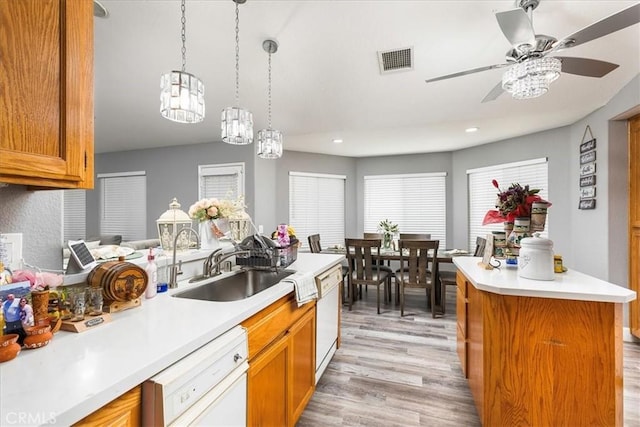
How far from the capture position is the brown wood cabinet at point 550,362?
140 cm

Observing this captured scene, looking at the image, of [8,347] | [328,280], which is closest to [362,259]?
[328,280]

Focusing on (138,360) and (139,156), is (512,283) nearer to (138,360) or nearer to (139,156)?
(138,360)

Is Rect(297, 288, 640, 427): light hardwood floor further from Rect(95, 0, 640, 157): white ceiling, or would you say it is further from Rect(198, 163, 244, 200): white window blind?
Rect(198, 163, 244, 200): white window blind

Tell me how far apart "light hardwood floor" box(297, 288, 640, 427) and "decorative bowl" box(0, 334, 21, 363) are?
1561 millimetres

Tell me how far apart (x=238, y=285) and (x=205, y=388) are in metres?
1.06

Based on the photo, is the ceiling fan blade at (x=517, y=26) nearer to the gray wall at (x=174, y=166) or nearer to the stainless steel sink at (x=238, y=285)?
the stainless steel sink at (x=238, y=285)

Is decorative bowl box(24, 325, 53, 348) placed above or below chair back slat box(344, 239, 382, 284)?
above

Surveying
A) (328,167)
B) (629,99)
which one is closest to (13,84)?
(629,99)

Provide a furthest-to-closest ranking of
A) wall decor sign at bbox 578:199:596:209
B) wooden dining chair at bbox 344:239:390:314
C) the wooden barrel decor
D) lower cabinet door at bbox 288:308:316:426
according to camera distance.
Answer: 1. wooden dining chair at bbox 344:239:390:314
2. wall decor sign at bbox 578:199:596:209
3. lower cabinet door at bbox 288:308:316:426
4. the wooden barrel decor

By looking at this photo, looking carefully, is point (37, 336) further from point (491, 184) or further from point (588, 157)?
point (491, 184)

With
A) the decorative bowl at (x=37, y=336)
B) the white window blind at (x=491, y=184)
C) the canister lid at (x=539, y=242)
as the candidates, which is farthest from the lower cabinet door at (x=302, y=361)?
the white window blind at (x=491, y=184)

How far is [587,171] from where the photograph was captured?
130 inches

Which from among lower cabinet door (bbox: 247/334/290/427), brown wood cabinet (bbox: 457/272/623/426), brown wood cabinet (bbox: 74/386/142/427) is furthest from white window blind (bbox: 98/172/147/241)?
brown wood cabinet (bbox: 457/272/623/426)

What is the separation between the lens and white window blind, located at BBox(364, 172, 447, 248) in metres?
5.43
